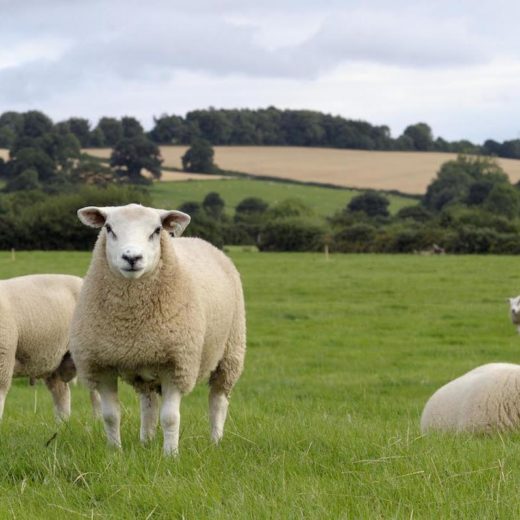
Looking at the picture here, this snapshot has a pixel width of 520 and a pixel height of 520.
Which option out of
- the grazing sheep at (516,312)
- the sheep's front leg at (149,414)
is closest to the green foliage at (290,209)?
the grazing sheep at (516,312)

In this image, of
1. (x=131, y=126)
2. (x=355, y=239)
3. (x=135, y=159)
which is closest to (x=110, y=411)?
(x=355, y=239)

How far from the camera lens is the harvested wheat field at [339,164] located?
88.6 metres

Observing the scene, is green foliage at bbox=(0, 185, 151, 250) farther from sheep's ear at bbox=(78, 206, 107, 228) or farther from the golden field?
sheep's ear at bbox=(78, 206, 107, 228)

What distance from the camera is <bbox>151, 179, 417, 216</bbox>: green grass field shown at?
261 feet

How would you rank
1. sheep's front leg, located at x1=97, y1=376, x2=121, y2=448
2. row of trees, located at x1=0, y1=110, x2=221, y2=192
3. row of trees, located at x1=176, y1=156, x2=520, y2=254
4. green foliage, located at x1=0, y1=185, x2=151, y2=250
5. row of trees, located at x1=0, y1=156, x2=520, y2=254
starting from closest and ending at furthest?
1. sheep's front leg, located at x1=97, y1=376, x2=121, y2=448
2. row of trees, located at x1=176, y1=156, x2=520, y2=254
3. row of trees, located at x1=0, y1=156, x2=520, y2=254
4. green foliage, located at x1=0, y1=185, x2=151, y2=250
5. row of trees, located at x1=0, y1=110, x2=221, y2=192

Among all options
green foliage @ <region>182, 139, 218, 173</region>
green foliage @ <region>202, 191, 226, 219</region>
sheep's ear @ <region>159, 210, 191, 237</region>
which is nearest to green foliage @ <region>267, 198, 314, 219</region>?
green foliage @ <region>202, 191, 226, 219</region>

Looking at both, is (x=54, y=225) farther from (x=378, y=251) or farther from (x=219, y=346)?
(x=219, y=346)

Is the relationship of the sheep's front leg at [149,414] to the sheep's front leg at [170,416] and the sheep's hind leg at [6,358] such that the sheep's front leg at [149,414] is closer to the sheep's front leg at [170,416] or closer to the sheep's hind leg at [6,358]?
the sheep's front leg at [170,416]

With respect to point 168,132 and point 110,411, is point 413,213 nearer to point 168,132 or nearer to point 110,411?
point 168,132

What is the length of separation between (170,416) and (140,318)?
58 centimetres

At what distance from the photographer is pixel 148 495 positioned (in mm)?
4406

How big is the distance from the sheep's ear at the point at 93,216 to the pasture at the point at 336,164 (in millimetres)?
78753

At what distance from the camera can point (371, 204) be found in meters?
75.4

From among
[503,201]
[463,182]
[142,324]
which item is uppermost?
[142,324]
